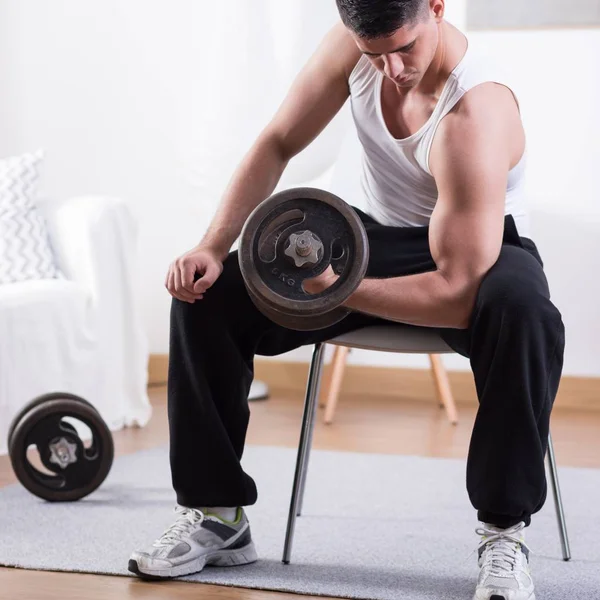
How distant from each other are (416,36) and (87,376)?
60.6 inches

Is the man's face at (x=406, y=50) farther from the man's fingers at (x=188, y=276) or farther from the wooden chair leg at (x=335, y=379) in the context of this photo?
the wooden chair leg at (x=335, y=379)

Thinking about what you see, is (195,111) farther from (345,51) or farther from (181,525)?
(181,525)

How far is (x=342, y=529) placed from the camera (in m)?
1.73

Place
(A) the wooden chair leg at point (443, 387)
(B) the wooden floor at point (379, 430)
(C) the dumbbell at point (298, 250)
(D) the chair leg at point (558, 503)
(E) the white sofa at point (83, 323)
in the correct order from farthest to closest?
(A) the wooden chair leg at point (443, 387)
(B) the wooden floor at point (379, 430)
(E) the white sofa at point (83, 323)
(D) the chair leg at point (558, 503)
(C) the dumbbell at point (298, 250)

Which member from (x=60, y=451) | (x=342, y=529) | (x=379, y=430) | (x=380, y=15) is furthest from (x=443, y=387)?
(x=380, y=15)

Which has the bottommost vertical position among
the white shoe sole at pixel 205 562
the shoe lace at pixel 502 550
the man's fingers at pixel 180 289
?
the white shoe sole at pixel 205 562

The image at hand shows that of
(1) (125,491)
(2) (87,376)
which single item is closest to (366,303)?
(1) (125,491)

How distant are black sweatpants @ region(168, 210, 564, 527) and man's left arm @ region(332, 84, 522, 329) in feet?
0.11

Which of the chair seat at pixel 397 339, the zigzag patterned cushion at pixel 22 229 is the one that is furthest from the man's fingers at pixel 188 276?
the zigzag patterned cushion at pixel 22 229

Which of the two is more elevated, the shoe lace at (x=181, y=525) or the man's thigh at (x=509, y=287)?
the man's thigh at (x=509, y=287)

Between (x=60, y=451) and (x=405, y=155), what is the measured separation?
2.94 feet

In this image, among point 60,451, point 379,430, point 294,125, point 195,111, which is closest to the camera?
point 294,125

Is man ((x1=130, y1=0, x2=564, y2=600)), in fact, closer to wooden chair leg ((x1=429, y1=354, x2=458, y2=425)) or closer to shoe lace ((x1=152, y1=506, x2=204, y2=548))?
shoe lace ((x1=152, y1=506, x2=204, y2=548))

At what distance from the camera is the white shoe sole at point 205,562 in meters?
1.42
